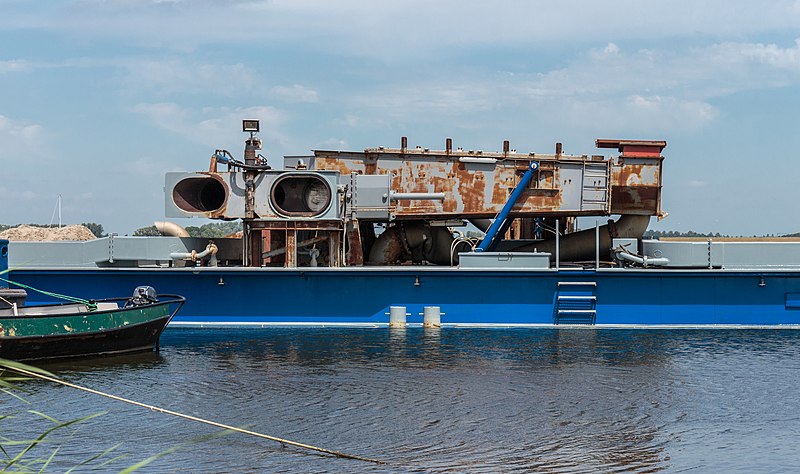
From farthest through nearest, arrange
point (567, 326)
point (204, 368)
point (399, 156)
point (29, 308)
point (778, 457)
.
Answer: point (399, 156) < point (567, 326) < point (29, 308) < point (204, 368) < point (778, 457)

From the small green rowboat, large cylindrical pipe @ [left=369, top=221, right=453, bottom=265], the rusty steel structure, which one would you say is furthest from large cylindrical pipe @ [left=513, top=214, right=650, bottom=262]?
the small green rowboat

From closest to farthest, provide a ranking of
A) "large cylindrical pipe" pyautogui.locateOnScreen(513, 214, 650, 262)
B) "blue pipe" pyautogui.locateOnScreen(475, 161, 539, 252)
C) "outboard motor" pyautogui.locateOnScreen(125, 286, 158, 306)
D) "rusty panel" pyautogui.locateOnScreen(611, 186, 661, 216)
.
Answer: "outboard motor" pyautogui.locateOnScreen(125, 286, 158, 306) < "blue pipe" pyautogui.locateOnScreen(475, 161, 539, 252) < "rusty panel" pyautogui.locateOnScreen(611, 186, 661, 216) < "large cylindrical pipe" pyautogui.locateOnScreen(513, 214, 650, 262)

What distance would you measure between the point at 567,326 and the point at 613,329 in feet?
3.79

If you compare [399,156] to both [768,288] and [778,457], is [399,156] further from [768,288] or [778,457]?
[778,457]

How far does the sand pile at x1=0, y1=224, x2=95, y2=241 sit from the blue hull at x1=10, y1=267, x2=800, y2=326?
12.4m

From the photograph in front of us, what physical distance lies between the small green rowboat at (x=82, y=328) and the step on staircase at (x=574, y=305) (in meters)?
9.14

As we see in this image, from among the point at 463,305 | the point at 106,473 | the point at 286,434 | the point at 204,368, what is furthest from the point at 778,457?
the point at 463,305

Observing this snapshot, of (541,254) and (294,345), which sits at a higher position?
(541,254)

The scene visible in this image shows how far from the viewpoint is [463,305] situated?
2305 cm

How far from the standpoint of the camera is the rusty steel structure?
76.2ft

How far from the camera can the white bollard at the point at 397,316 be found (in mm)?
22922

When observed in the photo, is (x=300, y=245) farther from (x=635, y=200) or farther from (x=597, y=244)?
(x=635, y=200)

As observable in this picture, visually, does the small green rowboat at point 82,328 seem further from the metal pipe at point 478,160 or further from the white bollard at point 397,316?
the metal pipe at point 478,160

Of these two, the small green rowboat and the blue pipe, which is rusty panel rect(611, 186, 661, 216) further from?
the small green rowboat
